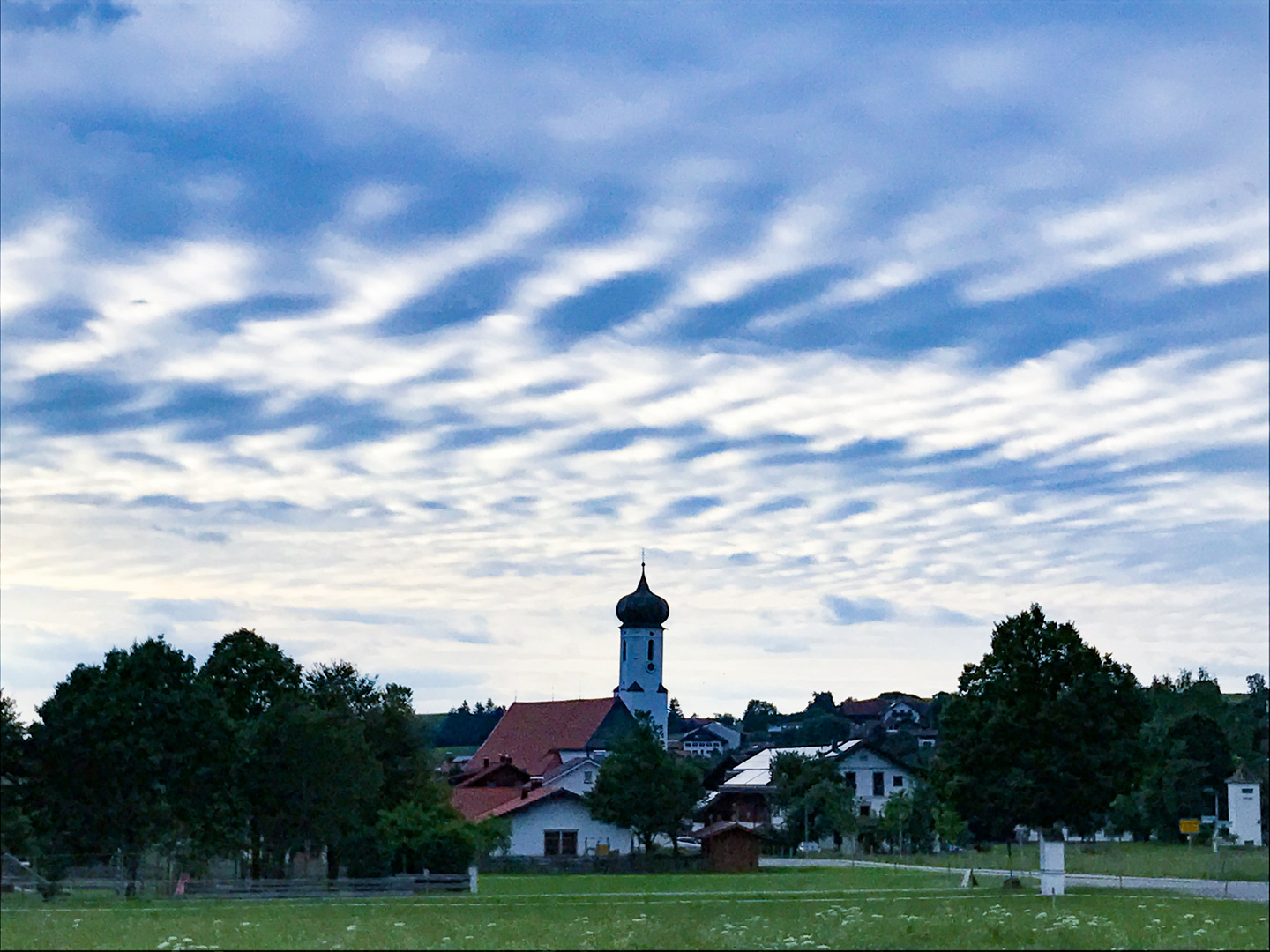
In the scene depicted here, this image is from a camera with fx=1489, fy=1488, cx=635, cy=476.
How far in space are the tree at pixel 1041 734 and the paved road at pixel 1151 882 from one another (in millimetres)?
3193

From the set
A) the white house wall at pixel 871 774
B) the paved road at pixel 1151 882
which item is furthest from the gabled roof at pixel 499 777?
the paved road at pixel 1151 882

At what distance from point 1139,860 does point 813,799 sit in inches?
1554

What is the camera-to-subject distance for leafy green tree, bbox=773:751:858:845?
10950cm

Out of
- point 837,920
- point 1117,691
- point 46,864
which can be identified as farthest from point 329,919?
point 1117,691

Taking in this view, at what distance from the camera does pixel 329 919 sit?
38562 mm

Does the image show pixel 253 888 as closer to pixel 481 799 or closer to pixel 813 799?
pixel 481 799

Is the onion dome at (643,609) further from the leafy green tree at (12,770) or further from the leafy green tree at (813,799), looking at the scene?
the leafy green tree at (12,770)

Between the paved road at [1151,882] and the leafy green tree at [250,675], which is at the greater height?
the leafy green tree at [250,675]

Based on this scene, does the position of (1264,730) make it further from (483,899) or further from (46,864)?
(46,864)

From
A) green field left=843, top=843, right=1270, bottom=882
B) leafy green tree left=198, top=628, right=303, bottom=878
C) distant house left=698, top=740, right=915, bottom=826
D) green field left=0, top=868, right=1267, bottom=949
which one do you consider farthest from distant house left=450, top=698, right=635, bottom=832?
green field left=0, top=868, right=1267, bottom=949

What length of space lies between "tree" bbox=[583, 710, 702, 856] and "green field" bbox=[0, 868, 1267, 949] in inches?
1347

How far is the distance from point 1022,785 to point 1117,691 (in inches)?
226

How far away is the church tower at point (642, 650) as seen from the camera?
172125 millimetres

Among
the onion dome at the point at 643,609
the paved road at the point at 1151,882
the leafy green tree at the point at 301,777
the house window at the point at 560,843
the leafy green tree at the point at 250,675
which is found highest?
the onion dome at the point at 643,609
